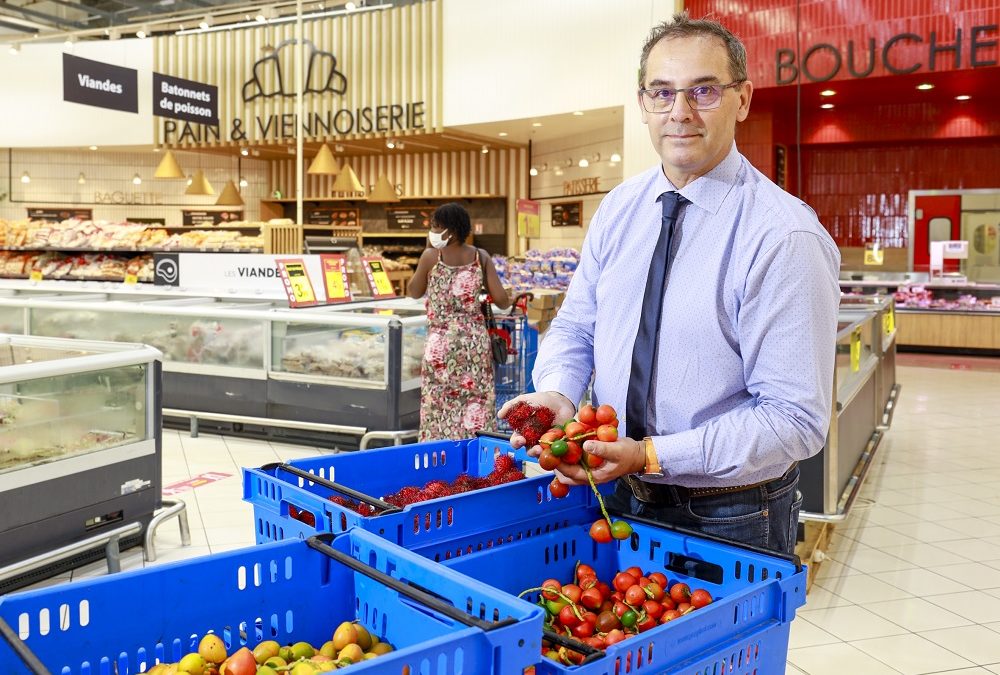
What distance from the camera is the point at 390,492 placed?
2115 mm

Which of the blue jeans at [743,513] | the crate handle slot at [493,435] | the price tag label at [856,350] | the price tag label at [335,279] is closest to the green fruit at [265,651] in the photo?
the blue jeans at [743,513]

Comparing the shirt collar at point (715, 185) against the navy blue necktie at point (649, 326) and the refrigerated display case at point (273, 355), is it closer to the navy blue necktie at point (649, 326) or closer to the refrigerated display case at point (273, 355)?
the navy blue necktie at point (649, 326)

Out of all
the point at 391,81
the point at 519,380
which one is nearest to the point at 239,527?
the point at 519,380

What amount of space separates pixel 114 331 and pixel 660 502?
6.52 m

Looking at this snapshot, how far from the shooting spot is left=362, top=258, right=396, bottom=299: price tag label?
8.03 meters

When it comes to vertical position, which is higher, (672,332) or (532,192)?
(532,192)

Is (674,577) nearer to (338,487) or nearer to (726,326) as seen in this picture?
(726,326)

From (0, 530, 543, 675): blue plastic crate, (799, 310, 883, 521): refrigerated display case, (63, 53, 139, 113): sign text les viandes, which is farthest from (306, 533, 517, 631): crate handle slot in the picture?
(63, 53, 139, 113): sign text les viandes

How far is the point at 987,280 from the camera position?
39.7 feet

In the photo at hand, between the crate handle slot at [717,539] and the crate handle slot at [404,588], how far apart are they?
531 mm

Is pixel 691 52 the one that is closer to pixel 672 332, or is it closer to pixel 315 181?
pixel 672 332

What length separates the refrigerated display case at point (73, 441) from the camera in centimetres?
360

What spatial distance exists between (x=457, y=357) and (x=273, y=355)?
5.60 feet

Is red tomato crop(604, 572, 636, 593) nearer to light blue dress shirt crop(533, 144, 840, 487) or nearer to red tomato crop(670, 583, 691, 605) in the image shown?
red tomato crop(670, 583, 691, 605)
